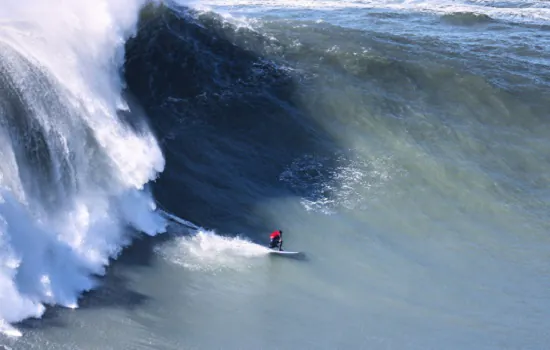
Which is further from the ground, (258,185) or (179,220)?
(258,185)

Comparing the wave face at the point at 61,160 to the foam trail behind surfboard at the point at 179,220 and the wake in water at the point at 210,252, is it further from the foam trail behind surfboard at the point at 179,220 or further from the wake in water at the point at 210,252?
the wake in water at the point at 210,252

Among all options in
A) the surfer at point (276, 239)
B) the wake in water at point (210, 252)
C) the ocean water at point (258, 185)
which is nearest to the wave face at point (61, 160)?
the ocean water at point (258, 185)

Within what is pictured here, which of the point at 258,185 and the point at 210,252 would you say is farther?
the point at 258,185

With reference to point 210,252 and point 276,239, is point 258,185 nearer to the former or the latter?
point 276,239

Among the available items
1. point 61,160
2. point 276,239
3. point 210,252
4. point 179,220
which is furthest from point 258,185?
point 61,160

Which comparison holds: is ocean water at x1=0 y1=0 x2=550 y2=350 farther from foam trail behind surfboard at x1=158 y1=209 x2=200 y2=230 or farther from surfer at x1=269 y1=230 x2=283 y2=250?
surfer at x1=269 y1=230 x2=283 y2=250

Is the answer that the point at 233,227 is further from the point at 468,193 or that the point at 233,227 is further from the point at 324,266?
the point at 468,193

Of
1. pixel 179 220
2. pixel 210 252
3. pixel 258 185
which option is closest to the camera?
pixel 210 252
